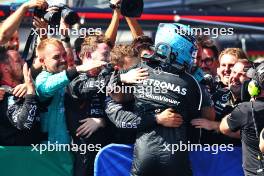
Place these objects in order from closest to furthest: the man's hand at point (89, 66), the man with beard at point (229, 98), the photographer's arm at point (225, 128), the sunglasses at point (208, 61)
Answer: the photographer's arm at point (225, 128), the man's hand at point (89, 66), the man with beard at point (229, 98), the sunglasses at point (208, 61)

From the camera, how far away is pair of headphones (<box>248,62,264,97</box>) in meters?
4.50

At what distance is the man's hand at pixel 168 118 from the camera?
4586 millimetres

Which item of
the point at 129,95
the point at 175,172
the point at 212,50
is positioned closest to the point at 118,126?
the point at 129,95

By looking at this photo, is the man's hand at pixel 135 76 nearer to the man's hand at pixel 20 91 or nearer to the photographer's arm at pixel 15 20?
the man's hand at pixel 20 91

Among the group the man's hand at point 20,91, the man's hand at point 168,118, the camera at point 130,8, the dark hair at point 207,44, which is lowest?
the man's hand at point 168,118

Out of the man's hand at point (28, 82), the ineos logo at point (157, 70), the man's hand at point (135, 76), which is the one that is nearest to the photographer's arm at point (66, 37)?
the man's hand at point (28, 82)

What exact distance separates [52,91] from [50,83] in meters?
0.07

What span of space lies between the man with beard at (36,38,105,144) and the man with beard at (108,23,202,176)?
1.92 feet

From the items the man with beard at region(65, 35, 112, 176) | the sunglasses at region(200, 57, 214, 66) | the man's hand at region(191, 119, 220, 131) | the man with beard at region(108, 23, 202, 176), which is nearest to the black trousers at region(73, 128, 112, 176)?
the man with beard at region(65, 35, 112, 176)

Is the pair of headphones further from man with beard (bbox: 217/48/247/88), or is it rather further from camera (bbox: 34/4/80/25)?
camera (bbox: 34/4/80/25)

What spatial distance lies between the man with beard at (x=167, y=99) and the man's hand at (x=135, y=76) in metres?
0.03

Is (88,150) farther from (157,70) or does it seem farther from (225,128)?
(225,128)

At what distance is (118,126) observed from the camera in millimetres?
4926

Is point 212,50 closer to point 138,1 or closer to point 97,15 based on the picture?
point 138,1
